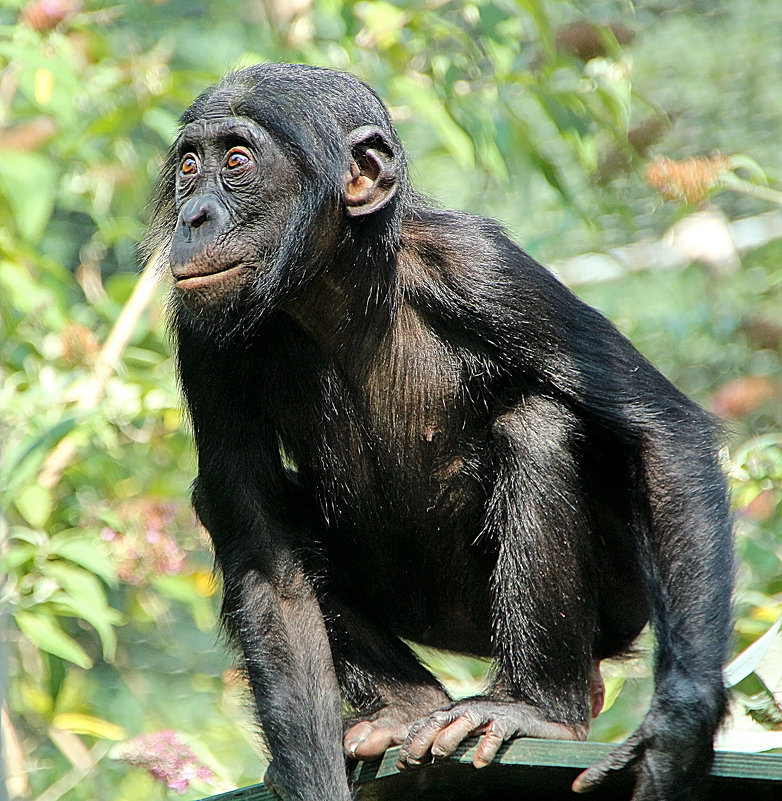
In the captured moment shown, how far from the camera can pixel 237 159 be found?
123 inches

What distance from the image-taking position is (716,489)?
304 cm

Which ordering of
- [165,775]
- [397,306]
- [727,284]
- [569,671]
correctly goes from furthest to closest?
1. [727,284]
2. [165,775]
3. [397,306]
4. [569,671]

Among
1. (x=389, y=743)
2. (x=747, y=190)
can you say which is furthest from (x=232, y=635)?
(x=747, y=190)

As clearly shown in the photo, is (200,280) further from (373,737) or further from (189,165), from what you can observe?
(373,737)

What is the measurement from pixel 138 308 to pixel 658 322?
11.9 ft

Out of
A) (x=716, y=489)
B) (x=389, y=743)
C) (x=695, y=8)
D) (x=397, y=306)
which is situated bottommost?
(x=389, y=743)

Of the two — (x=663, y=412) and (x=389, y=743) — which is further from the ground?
(x=663, y=412)

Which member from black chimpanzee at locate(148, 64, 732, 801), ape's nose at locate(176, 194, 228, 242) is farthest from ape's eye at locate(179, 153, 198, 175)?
ape's nose at locate(176, 194, 228, 242)

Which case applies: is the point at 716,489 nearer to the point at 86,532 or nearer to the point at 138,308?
the point at 86,532

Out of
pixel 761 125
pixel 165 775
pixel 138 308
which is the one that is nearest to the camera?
pixel 165 775

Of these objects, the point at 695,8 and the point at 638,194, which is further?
the point at 695,8

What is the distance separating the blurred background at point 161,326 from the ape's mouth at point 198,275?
946 mm

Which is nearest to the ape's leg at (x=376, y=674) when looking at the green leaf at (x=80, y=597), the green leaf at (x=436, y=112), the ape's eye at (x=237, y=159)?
the green leaf at (x=80, y=597)

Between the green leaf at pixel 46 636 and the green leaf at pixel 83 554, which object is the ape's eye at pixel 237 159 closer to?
the green leaf at pixel 83 554
